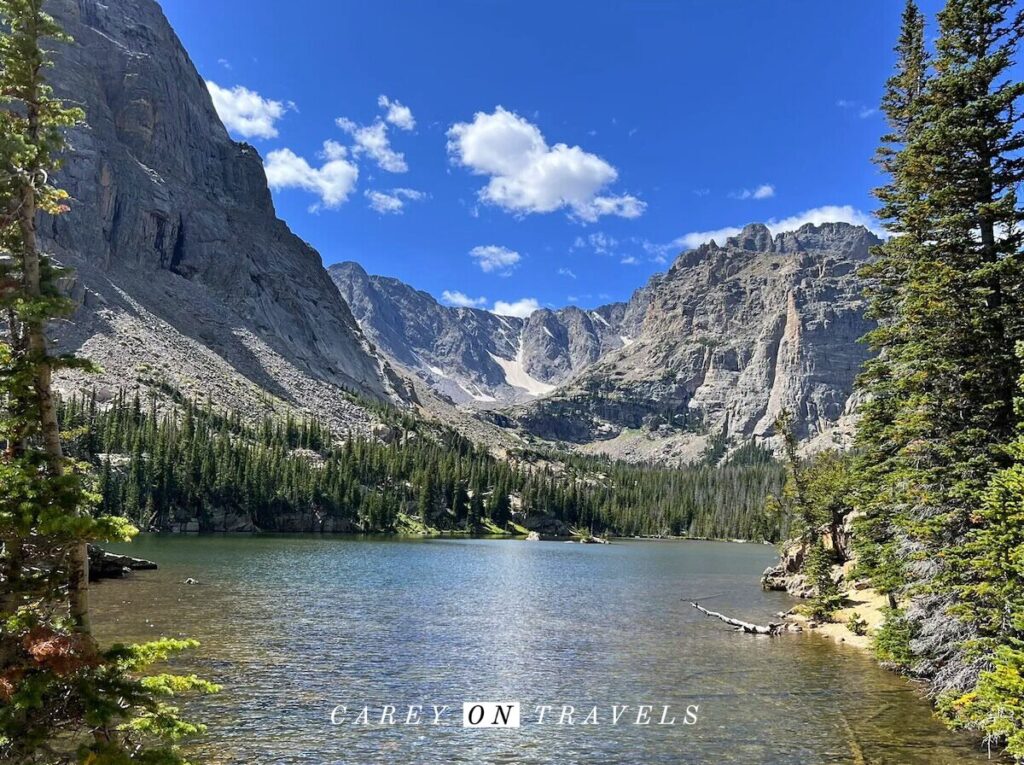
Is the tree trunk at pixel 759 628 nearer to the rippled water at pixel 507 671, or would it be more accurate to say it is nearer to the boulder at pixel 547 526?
the rippled water at pixel 507 671

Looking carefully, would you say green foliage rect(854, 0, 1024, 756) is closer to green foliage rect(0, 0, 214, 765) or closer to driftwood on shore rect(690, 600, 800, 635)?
driftwood on shore rect(690, 600, 800, 635)

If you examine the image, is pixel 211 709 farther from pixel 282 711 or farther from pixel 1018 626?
pixel 1018 626

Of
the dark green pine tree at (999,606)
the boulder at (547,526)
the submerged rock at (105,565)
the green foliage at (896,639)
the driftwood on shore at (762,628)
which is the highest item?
the dark green pine tree at (999,606)

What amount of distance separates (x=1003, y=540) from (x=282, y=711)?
2484 cm

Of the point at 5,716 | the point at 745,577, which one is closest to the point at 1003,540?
the point at 5,716

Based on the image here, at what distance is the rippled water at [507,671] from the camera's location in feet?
74.7

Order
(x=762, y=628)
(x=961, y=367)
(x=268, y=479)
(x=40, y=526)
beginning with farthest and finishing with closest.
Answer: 1. (x=268, y=479)
2. (x=762, y=628)
3. (x=961, y=367)
4. (x=40, y=526)

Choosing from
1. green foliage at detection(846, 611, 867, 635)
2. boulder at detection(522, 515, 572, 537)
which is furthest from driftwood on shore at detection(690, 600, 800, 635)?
boulder at detection(522, 515, 572, 537)

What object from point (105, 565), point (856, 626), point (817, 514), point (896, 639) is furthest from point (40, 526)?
point (817, 514)

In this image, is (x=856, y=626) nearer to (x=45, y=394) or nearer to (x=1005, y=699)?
(x=1005, y=699)

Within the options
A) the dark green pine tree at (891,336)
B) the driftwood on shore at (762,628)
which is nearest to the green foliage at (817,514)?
the driftwood on shore at (762,628)

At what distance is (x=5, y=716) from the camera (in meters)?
10.7

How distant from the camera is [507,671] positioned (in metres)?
33.3

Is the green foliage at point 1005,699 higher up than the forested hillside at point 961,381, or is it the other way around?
the forested hillside at point 961,381
